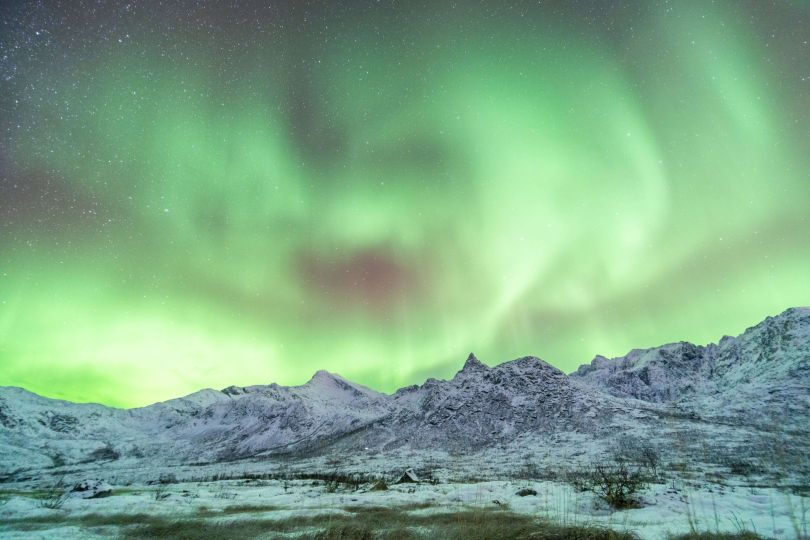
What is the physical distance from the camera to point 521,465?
70188 mm

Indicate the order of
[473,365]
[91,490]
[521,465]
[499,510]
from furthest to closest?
[473,365] < [521,465] < [91,490] < [499,510]

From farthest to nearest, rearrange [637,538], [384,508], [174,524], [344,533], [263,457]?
[263,457] < [384,508] < [174,524] < [344,533] < [637,538]

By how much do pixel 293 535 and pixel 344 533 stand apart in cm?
162

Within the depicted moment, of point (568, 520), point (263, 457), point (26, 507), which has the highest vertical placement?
point (568, 520)

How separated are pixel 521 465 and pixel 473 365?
125 meters

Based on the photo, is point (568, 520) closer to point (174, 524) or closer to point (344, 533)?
point (344, 533)

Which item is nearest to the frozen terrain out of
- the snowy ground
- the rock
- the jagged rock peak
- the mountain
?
the snowy ground

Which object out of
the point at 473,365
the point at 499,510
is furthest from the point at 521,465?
the point at 473,365

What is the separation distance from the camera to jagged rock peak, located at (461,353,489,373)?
7466 inches

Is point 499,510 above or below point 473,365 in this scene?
below

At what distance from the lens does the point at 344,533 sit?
12.7m

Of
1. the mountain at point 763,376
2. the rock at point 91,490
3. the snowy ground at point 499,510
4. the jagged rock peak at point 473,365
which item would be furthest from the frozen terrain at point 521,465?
the jagged rock peak at point 473,365

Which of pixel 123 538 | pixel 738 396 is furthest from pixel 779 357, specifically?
pixel 123 538

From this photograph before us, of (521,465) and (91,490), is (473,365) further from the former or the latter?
(91,490)
